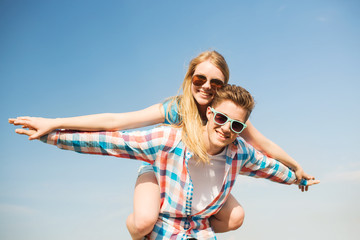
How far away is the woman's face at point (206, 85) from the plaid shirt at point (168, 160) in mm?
647

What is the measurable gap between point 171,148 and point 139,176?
74cm

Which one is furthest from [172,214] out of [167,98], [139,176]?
[167,98]

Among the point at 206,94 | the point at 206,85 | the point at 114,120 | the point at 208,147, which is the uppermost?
the point at 206,85

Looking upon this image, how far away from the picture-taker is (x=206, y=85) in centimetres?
479

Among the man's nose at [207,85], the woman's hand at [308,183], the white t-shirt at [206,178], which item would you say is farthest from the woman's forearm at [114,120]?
the woman's hand at [308,183]

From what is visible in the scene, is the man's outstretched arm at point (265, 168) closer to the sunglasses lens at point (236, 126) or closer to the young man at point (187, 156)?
the young man at point (187, 156)

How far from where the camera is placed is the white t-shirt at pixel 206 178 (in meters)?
4.40

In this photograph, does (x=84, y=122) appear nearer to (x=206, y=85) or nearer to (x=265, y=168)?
(x=206, y=85)

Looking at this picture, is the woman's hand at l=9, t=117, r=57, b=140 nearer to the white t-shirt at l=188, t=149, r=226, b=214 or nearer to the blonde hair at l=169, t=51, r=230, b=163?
the blonde hair at l=169, t=51, r=230, b=163

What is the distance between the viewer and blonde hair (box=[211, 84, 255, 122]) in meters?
4.20

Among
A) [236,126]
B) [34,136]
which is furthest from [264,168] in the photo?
[34,136]

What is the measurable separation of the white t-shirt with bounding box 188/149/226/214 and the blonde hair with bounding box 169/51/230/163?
13 cm

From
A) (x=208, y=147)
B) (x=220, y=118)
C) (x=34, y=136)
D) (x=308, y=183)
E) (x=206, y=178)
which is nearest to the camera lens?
(x=34, y=136)

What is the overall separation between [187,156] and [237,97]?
90cm
